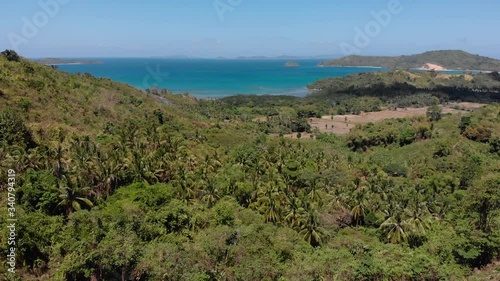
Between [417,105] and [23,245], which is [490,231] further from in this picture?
[417,105]

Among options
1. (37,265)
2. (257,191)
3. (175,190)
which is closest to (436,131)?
(257,191)

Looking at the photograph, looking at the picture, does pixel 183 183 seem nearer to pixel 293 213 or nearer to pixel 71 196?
pixel 71 196

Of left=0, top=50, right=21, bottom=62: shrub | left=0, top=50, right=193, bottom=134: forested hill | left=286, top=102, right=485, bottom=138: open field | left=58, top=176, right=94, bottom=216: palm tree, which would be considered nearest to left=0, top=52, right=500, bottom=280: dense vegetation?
left=58, top=176, right=94, bottom=216: palm tree

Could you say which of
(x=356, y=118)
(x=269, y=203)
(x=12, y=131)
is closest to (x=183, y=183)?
(x=269, y=203)

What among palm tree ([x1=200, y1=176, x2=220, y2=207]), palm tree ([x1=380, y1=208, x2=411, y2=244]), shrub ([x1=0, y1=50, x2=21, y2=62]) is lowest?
palm tree ([x1=380, y1=208, x2=411, y2=244])

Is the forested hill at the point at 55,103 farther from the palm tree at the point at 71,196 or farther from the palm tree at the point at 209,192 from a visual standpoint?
the palm tree at the point at 209,192

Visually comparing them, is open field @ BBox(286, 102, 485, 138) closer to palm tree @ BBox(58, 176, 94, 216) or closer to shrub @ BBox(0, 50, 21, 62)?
shrub @ BBox(0, 50, 21, 62)
